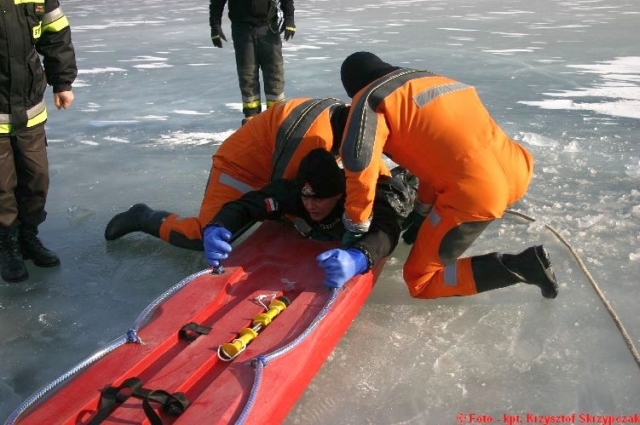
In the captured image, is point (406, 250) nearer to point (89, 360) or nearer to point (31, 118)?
point (89, 360)

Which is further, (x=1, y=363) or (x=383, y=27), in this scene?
(x=383, y=27)

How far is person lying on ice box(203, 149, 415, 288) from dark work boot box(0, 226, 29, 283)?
92cm

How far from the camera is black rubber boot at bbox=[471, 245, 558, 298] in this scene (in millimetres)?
2205

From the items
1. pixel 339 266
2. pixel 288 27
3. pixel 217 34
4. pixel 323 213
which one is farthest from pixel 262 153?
pixel 217 34

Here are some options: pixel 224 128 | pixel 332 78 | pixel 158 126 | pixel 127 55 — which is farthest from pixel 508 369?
pixel 127 55

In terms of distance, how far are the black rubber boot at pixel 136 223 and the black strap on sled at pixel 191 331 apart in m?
1.04

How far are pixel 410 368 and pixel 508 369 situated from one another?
318mm

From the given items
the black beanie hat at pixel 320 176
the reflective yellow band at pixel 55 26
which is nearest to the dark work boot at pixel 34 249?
the reflective yellow band at pixel 55 26

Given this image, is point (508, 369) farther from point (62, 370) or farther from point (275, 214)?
point (62, 370)

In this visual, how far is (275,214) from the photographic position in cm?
252

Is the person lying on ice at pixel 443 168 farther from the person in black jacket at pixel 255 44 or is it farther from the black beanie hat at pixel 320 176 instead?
the person in black jacket at pixel 255 44

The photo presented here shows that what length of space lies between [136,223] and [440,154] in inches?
60.4

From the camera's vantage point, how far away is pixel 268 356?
1726 mm

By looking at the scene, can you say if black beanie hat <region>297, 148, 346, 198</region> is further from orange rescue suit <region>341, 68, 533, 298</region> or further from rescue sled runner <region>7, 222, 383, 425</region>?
rescue sled runner <region>7, 222, 383, 425</region>
